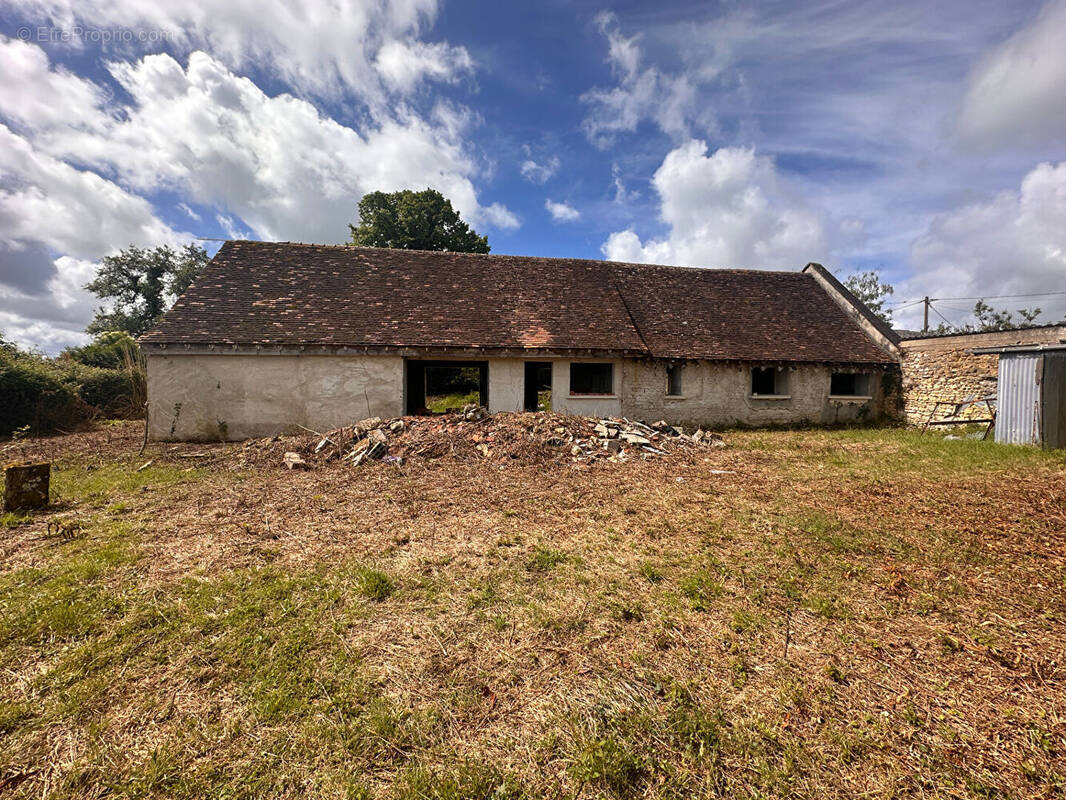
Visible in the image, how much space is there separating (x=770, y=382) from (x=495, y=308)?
12.9 meters

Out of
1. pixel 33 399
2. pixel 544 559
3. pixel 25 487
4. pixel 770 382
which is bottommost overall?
pixel 544 559

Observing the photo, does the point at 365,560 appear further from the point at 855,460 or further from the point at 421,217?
the point at 421,217

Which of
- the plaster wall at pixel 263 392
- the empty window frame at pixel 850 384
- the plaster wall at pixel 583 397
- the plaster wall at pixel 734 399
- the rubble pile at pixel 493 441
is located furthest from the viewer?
the empty window frame at pixel 850 384

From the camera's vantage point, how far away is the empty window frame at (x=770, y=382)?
48.4 feet

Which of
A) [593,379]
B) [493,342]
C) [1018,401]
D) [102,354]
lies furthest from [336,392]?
[1018,401]

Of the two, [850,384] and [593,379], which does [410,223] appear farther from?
[850,384]

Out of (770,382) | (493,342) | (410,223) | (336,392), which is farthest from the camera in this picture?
(410,223)

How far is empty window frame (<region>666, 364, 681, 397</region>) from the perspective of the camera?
46.0 feet

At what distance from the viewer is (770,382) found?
691 inches

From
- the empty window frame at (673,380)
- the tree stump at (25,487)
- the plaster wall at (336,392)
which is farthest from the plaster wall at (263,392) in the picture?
the empty window frame at (673,380)

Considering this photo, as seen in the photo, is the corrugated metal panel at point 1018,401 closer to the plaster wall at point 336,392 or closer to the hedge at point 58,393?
the plaster wall at point 336,392

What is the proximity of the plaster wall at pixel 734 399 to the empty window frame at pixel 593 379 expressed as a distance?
2.67ft

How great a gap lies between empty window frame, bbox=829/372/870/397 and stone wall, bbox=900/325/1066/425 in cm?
112

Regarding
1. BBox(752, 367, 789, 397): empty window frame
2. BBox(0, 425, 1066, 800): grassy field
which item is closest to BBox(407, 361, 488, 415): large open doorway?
BBox(0, 425, 1066, 800): grassy field
